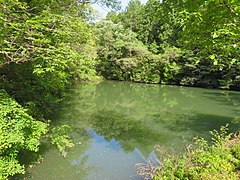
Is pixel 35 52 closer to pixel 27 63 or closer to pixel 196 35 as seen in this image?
pixel 27 63

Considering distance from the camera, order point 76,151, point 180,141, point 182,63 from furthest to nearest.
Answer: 1. point 182,63
2. point 180,141
3. point 76,151

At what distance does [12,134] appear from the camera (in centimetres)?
373

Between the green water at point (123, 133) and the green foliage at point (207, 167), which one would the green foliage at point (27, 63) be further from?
the green foliage at point (207, 167)

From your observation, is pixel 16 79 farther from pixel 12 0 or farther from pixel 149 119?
pixel 149 119

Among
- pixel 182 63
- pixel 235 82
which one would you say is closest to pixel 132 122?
pixel 235 82

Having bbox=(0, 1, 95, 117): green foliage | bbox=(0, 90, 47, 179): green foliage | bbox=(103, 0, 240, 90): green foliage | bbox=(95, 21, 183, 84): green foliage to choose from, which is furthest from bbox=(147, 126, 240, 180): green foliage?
bbox=(95, 21, 183, 84): green foliage

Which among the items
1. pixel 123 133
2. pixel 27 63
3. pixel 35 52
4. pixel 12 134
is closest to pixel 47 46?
pixel 35 52

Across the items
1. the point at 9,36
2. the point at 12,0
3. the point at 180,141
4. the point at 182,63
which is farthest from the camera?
the point at 182,63

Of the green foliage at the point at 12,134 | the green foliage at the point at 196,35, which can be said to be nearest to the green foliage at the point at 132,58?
the green foliage at the point at 196,35

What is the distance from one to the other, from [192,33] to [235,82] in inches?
856

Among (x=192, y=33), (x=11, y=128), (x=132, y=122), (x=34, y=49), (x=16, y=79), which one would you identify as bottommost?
(x=132, y=122)

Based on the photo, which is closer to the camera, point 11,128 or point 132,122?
point 11,128

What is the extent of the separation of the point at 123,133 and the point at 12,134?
5.19 m

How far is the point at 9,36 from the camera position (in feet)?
13.7
